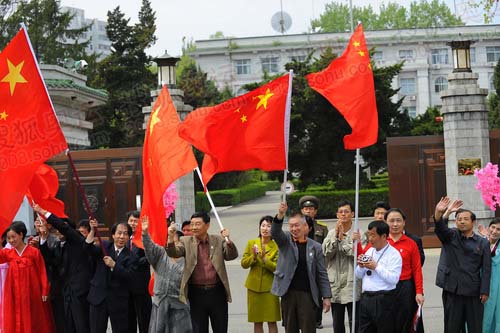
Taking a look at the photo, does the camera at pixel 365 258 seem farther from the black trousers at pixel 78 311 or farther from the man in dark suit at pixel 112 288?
the black trousers at pixel 78 311

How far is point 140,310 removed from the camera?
A: 8.91 metres

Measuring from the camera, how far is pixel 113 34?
132ft

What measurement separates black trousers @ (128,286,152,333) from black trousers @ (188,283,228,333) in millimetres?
708

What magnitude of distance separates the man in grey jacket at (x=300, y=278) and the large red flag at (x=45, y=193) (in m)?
2.87

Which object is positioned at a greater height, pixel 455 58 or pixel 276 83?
pixel 455 58

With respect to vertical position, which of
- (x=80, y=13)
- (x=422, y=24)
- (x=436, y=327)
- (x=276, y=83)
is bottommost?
(x=436, y=327)

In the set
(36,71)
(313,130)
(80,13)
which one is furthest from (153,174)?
(80,13)

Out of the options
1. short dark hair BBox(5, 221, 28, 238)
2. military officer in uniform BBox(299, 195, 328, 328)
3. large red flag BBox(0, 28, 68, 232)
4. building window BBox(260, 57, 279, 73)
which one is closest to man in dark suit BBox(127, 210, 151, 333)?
short dark hair BBox(5, 221, 28, 238)

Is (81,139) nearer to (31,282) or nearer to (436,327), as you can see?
(31,282)

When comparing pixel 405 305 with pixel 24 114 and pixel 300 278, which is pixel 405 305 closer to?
pixel 300 278

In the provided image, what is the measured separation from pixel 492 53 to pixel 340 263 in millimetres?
62822

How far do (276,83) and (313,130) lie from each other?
22646 millimetres

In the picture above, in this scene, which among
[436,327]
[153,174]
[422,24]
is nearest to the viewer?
[153,174]

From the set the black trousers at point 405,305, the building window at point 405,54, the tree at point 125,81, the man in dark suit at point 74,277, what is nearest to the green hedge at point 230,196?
the tree at point 125,81
